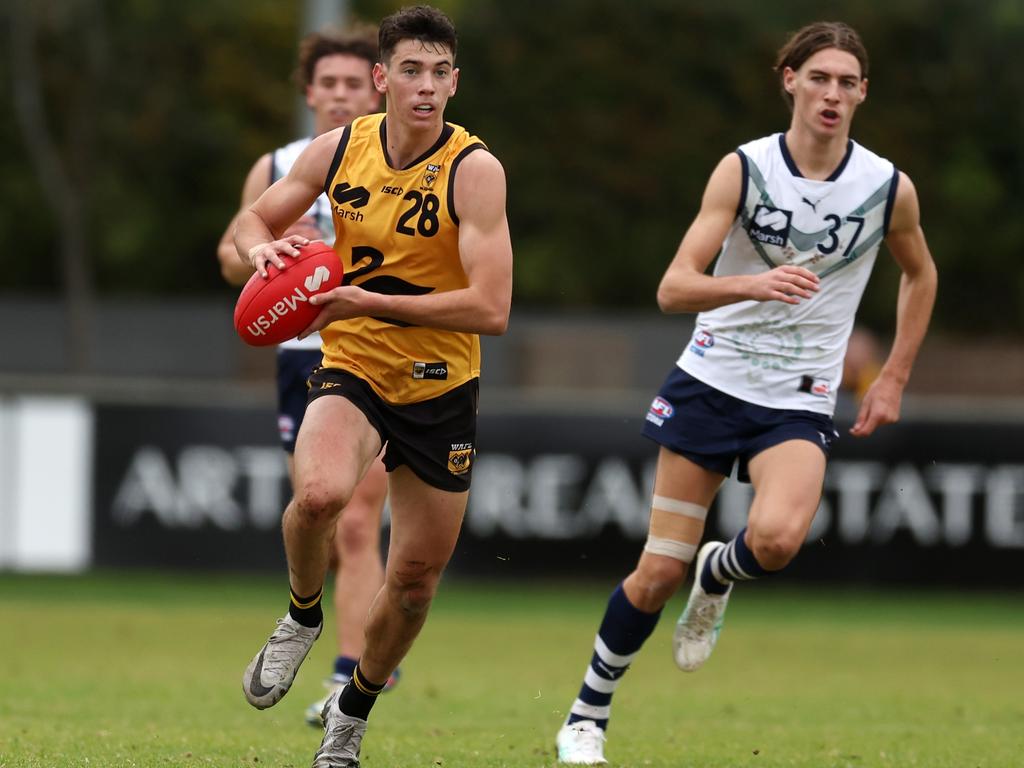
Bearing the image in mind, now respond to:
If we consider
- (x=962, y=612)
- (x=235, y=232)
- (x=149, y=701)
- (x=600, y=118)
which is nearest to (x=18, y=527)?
(x=149, y=701)

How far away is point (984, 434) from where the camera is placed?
14758mm

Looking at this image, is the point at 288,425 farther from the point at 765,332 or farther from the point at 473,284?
the point at 473,284

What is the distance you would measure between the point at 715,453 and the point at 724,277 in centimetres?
72

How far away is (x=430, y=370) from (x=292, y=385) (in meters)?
2.18

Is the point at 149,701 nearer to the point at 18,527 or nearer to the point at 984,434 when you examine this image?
the point at 18,527

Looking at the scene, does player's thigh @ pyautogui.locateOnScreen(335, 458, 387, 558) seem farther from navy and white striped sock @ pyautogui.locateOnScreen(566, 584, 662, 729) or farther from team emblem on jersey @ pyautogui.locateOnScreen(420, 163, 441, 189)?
team emblem on jersey @ pyautogui.locateOnScreen(420, 163, 441, 189)

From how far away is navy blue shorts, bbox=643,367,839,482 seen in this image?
6922 millimetres

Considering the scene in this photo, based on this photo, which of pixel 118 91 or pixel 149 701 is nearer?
pixel 149 701

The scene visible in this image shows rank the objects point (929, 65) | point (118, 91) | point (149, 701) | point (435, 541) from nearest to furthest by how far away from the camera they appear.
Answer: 1. point (435, 541)
2. point (149, 701)
3. point (929, 65)
4. point (118, 91)

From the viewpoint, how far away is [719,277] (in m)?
6.71

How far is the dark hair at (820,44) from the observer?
22.7 feet

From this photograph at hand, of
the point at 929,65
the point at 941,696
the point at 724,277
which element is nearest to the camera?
the point at 724,277

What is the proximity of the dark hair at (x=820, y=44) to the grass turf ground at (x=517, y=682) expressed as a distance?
2.73m

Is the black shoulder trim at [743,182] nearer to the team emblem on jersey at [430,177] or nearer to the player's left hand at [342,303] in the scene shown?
the team emblem on jersey at [430,177]
